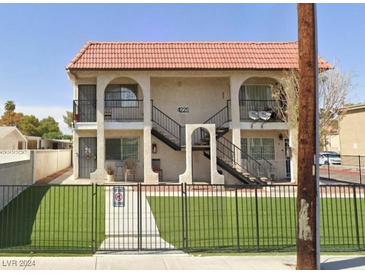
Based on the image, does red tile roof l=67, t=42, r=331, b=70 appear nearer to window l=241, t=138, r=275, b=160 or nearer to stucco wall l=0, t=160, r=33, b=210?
window l=241, t=138, r=275, b=160

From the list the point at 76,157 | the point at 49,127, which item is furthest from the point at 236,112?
the point at 49,127

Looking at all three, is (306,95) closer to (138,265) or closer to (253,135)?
(138,265)

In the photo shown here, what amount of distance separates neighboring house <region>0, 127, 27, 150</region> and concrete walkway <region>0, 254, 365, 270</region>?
3409 centimetres

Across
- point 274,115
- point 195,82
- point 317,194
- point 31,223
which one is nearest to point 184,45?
point 195,82

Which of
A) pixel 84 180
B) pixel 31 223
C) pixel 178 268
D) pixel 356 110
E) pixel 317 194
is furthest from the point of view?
pixel 356 110

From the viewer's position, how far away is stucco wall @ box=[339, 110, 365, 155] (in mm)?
33531

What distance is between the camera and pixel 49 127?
76.1m

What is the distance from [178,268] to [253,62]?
15.4m

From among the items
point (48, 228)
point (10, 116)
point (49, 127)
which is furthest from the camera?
point (49, 127)

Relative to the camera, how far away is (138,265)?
20.2 ft

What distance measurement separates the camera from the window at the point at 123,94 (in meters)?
19.4

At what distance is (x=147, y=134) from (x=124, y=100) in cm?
321

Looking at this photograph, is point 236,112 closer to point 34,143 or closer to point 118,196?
point 118,196

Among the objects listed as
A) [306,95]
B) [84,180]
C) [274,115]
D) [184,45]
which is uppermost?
[184,45]
